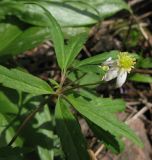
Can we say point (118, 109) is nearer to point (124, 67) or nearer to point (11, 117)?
point (124, 67)

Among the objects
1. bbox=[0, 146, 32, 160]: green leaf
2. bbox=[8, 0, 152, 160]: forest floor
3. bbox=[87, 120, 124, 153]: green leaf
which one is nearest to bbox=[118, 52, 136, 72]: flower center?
bbox=[87, 120, 124, 153]: green leaf

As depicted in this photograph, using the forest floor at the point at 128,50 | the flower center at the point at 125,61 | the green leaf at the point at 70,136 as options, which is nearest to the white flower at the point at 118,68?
the flower center at the point at 125,61

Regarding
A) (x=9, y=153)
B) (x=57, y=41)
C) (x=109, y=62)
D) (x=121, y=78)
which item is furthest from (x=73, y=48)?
(x=9, y=153)

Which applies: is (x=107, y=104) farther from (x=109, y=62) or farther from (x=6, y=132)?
(x=6, y=132)

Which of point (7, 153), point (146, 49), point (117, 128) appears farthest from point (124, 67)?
point (146, 49)

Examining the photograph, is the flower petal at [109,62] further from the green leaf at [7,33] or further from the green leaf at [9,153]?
the green leaf at [7,33]

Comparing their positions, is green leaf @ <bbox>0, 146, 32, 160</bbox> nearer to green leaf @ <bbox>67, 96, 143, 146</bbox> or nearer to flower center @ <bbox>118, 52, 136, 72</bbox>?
green leaf @ <bbox>67, 96, 143, 146</bbox>

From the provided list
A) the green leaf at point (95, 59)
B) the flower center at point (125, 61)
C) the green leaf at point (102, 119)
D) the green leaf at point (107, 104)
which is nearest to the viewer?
the green leaf at point (102, 119)
